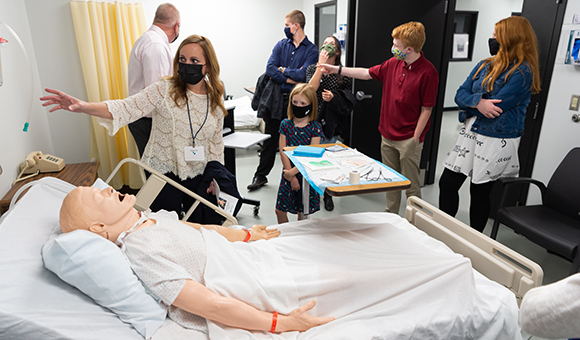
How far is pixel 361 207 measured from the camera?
371 centimetres

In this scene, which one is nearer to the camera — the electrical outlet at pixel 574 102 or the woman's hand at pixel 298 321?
the woman's hand at pixel 298 321

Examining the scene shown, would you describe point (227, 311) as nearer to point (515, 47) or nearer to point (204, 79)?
point (204, 79)

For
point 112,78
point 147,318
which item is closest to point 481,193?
point 147,318

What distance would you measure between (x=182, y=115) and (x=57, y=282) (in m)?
1.28

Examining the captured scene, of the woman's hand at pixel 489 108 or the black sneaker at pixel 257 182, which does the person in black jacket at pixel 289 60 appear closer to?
the black sneaker at pixel 257 182

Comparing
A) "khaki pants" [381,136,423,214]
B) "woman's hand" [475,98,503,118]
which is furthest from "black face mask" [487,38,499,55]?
"khaki pants" [381,136,423,214]

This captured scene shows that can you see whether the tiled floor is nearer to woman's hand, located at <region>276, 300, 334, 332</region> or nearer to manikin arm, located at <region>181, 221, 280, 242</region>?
manikin arm, located at <region>181, 221, 280, 242</region>

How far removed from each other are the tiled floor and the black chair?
16.7 inches

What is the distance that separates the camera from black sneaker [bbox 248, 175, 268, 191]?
4.09 meters

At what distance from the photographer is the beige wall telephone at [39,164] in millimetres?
2501

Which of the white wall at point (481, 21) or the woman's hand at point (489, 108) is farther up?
the white wall at point (481, 21)

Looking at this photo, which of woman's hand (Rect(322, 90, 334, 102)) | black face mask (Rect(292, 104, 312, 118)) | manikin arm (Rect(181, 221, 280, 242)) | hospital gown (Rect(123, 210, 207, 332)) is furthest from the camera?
woman's hand (Rect(322, 90, 334, 102))

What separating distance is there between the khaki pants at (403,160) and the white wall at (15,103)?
8.95 ft

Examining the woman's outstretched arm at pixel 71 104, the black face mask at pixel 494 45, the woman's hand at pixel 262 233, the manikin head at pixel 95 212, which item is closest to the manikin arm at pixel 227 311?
the manikin head at pixel 95 212
